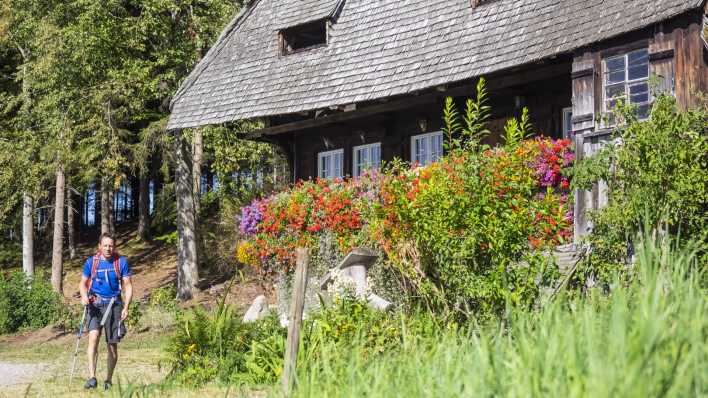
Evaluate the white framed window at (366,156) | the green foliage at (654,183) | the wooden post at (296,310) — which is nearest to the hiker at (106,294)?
the wooden post at (296,310)

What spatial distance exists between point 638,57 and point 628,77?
311 millimetres

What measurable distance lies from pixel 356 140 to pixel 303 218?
451cm

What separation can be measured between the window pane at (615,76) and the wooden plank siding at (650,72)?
0.12 meters

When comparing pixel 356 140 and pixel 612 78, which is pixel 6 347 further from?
pixel 612 78

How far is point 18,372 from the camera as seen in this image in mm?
14805

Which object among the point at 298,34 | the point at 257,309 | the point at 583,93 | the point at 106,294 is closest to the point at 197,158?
the point at 298,34

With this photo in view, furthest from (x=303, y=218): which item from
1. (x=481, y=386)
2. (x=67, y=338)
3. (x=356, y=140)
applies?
(x=481, y=386)

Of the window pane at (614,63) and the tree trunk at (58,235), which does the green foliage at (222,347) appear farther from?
the tree trunk at (58,235)

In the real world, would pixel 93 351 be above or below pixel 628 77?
below

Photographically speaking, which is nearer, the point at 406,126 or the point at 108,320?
the point at 108,320

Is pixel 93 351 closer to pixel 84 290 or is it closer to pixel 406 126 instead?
pixel 84 290

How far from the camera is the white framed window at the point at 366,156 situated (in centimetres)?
1980

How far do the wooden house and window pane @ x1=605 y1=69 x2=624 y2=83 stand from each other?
0.02 meters

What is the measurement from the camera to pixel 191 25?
80.9 ft
